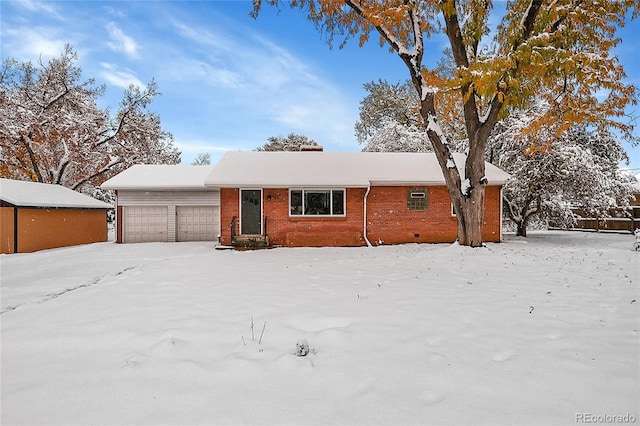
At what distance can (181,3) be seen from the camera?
36.5 feet

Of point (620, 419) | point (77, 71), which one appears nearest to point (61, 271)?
point (620, 419)

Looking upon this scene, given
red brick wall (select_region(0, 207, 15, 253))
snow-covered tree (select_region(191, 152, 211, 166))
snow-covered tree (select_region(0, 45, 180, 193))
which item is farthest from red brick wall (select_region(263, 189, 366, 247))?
snow-covered tree (select_region(191, 152, 211, 166))

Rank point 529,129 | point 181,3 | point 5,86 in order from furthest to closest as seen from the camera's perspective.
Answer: point 5,86
point 529,129
point 181,3

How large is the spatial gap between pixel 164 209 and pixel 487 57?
15348 millimetres

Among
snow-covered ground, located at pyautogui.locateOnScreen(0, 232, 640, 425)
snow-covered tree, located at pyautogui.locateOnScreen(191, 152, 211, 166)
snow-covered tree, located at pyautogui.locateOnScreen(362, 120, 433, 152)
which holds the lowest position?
snow-covered ground, located at pyautogui.locateOnScreen(0, 232, 640, 425)

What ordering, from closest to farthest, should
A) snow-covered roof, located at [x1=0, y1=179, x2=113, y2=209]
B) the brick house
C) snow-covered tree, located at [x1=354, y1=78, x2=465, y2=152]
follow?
snow-covered roof, located at [x1=0, y1=179, x2=113, y2=209] → the brick house → snow-covered tree, located at [x1=354, y1=78, x2=465, y2=152]

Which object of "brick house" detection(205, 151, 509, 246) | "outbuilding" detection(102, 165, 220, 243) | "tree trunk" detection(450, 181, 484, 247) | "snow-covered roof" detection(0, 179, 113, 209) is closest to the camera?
"tree trunk" detection(450, 181, 484, 247)

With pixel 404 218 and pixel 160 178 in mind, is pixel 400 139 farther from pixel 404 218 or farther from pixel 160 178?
pixel 160 178

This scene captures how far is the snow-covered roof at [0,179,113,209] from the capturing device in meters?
13.9

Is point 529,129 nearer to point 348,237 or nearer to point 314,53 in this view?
point 348,237

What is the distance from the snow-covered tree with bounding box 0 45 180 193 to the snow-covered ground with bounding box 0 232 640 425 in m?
19.9

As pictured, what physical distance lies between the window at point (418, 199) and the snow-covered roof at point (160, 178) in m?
9.84

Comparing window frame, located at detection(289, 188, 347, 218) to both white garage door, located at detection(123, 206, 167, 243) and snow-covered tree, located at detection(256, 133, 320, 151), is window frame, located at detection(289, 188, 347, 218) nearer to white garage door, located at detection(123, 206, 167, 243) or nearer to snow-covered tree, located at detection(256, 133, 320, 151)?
white garage door, located at detection(123, 206, 167, 243)

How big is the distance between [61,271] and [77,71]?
20.8 metres
